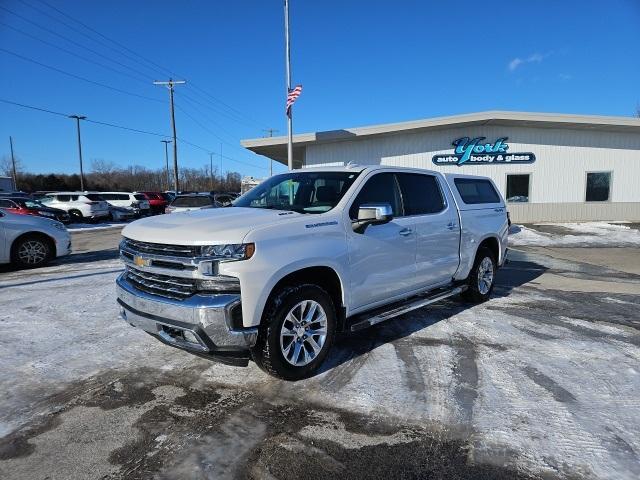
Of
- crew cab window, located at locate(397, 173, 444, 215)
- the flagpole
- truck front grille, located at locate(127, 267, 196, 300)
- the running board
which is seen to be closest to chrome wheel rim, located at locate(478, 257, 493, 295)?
the running board

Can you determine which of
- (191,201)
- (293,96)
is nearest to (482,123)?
(293,96)

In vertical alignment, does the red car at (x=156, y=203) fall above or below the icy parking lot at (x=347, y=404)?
above

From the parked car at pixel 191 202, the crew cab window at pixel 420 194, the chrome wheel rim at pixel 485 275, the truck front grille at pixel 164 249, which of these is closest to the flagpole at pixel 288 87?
the parked car at pixel 191 202

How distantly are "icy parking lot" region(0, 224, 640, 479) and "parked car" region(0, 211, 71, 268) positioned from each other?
4310mm

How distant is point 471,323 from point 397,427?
9.23ft

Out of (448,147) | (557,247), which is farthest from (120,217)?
(557,247)

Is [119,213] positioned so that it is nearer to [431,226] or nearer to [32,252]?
[32,252]

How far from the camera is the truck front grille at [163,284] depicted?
352 cm

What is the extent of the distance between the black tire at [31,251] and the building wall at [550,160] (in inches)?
505

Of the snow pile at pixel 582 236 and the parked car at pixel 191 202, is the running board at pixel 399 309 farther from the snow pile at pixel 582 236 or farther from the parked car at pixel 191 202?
the parked car at pixel 191 202

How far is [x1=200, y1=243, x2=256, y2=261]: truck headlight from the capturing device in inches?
134

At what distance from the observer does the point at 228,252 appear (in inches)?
134

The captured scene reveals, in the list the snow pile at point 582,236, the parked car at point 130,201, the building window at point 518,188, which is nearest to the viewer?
the snow pile at point 582,236

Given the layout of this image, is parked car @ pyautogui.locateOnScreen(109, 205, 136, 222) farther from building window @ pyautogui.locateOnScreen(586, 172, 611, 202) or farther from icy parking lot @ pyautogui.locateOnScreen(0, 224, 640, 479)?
building window @ pyautogui.locateOnScreen(586, 172, 611, 202)
